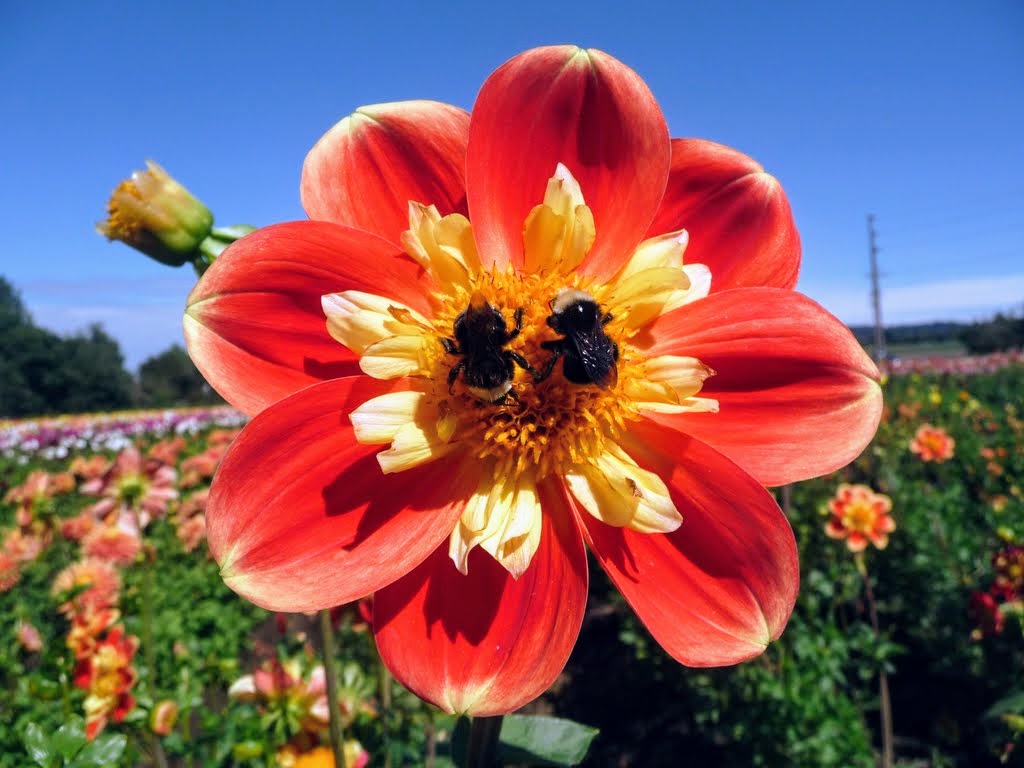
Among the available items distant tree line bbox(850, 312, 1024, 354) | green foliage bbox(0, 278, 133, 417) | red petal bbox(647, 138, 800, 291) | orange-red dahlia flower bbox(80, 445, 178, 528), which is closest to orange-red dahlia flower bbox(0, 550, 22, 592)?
orange-red dahlia flower bbox(80, 445, 178, 528)

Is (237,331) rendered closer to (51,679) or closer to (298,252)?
(298,252)

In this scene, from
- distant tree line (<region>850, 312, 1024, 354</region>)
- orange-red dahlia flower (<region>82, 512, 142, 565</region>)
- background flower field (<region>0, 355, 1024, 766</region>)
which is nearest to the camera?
background flower field (<region>0, 355, 1024, 766</region>)

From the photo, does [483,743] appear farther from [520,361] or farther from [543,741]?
[520,361]

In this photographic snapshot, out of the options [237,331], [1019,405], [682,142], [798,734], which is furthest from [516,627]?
[1019,405]

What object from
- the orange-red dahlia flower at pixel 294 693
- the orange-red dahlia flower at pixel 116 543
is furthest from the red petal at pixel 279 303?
the orange-red dahlia flower at pixel 116 543

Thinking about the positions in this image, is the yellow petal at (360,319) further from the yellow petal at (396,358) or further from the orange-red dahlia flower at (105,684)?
the orange-red dahlia flower at (105,684)

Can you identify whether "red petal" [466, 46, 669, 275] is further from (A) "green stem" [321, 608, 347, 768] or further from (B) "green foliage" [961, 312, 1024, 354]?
(B) "green foliage" [961, 312, 1024, 354]

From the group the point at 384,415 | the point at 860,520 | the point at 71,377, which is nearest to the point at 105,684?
the point at 384,415
